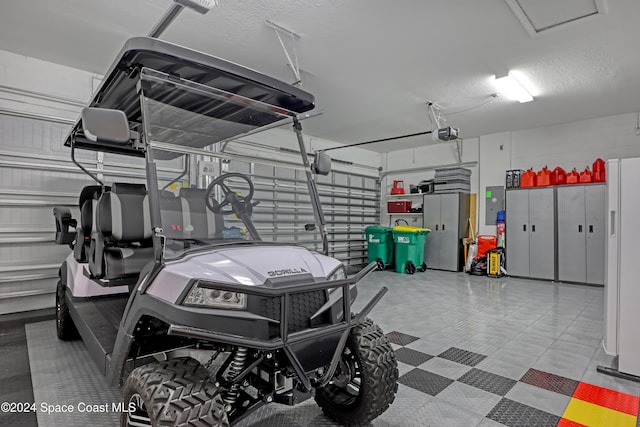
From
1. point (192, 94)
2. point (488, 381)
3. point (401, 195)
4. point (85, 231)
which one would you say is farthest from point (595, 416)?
point (401, 195)

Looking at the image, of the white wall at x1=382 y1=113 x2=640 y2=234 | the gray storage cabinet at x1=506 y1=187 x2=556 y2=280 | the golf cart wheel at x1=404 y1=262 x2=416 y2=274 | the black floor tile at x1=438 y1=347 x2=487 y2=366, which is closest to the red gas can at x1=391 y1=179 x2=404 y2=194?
the white wall at x1=382 y1=113 x2=640 y2=234

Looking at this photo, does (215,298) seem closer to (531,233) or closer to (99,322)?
(99,322)

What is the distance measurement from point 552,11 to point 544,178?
4.86m

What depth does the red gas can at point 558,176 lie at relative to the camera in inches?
284

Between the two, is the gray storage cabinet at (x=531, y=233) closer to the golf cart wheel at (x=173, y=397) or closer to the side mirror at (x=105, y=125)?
the golf cart wheel at (x=173, y=397)

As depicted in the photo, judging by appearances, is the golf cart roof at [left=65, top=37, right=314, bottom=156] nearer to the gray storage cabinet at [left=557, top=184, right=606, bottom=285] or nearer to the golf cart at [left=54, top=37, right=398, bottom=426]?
the golf cart at [left=54, top=37, right=398, bottom=426]

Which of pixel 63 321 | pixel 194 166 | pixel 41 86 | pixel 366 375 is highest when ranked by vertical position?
pixel 41 86

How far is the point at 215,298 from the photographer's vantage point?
4.32 ft

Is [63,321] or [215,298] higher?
[215,298]

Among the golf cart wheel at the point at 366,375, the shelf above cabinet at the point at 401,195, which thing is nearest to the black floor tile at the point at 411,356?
the golf cart wheel at the point at 366,375

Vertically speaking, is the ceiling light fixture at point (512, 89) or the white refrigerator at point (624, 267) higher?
the ceiling light fixture at point (512, 89)

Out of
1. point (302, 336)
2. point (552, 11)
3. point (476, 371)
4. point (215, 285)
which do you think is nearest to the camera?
point (215, 285)

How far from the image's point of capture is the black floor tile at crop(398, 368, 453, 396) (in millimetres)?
2475

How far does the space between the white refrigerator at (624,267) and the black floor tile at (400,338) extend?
1619 mm
